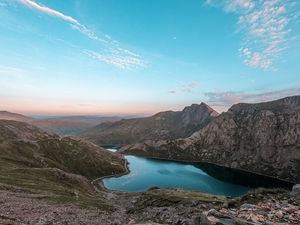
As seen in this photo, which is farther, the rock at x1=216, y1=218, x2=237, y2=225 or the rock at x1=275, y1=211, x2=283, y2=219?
the rock at x1=275, y1=211, x2=283, y2=219

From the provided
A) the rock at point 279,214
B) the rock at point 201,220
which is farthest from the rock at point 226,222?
the rock at point 279,214

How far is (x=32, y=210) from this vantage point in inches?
1998

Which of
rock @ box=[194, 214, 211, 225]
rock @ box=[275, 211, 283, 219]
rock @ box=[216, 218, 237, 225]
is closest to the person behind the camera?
rock @ box=[216, 218, 237, 225]

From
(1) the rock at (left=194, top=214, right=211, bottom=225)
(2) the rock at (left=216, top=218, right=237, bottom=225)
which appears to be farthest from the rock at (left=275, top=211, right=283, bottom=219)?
(1) the rock at (left=194, top=214, right=211, bottom=225)

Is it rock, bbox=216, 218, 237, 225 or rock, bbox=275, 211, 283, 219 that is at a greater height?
rock, bbox=275, 211, 283, 219

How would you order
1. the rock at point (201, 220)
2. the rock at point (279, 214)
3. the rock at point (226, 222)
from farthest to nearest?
the rock at point (279, 214) → the rock at point (201, 220) → the rock at point (226, 222)

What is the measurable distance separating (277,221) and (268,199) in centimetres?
861

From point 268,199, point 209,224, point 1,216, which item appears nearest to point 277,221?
point 209,224

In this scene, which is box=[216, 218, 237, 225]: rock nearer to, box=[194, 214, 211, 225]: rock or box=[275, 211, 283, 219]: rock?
box=[194, 214, 211, 225]: rock

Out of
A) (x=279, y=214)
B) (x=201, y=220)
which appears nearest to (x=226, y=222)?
(x=201, y=220)

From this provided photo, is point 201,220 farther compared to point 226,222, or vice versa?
point 201,220

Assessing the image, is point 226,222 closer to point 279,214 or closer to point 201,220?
point 201,220

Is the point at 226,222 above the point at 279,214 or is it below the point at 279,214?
below

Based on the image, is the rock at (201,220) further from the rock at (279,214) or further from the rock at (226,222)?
the rock at (279,214)
